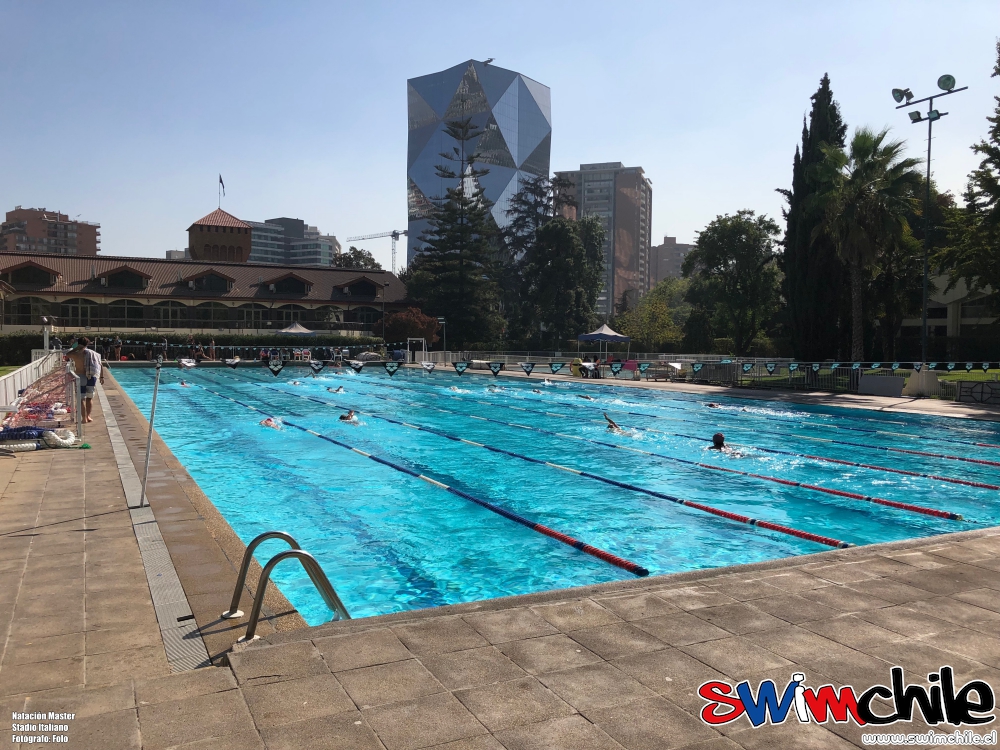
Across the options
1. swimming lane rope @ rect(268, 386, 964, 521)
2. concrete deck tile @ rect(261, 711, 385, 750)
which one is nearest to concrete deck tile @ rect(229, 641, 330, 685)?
concrete deck tile @ rect(261, 711, 385, 750)

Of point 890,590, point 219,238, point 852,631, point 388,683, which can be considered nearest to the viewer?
point 388,683

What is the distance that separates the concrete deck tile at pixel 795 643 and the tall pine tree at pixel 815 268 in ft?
108

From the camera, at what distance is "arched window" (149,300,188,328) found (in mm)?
59719

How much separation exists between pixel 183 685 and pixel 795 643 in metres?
3.69

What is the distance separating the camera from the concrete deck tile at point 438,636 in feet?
15.0

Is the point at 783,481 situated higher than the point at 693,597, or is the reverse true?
the point at 693,597

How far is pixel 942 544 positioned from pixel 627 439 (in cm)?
1141

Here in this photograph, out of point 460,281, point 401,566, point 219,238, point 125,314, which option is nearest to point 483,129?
point 219,238

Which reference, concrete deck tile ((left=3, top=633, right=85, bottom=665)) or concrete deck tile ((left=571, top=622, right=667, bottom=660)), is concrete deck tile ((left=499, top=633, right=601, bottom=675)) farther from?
concrete deck tile ((left=3, top=633, right=85, bottom=665))

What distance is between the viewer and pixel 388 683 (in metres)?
4.08

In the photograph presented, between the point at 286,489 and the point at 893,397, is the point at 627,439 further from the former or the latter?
the point at 893,397

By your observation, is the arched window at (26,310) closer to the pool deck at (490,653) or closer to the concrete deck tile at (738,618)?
the pool deck at (490,653)

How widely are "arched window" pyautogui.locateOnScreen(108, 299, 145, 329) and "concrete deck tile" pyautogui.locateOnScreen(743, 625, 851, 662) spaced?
62687 mm

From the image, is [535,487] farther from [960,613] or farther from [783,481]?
[960,613]
